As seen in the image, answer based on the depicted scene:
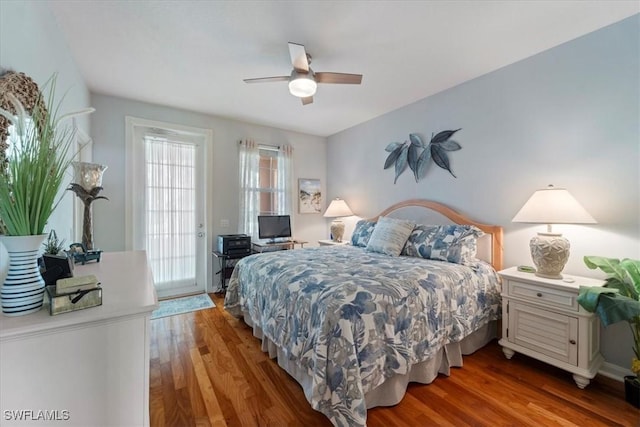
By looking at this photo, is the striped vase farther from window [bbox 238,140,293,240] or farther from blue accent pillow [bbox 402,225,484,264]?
window [bbox 238,140,293,240]

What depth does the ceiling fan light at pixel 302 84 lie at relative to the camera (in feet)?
7.10

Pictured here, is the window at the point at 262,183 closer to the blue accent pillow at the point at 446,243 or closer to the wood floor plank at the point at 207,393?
the wood floor plank at the point at 207,393

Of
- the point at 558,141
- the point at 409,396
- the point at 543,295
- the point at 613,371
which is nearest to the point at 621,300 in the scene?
the point at 543,295

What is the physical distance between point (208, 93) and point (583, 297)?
3.95 meters

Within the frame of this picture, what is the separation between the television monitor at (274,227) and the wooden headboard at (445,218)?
4.56 ft

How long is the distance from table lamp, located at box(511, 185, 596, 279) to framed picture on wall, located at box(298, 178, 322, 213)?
131 inches

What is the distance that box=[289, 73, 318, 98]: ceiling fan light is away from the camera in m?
2.16

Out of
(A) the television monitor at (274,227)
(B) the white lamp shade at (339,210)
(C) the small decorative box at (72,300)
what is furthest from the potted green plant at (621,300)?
(A) the television monitor at (274,227)

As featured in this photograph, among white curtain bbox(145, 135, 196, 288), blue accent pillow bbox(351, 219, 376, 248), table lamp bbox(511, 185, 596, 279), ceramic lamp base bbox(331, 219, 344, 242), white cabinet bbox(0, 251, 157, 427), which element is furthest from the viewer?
ceramic lamp base bbox(331, 219, 344, 242)

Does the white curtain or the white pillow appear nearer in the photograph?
the white pillow

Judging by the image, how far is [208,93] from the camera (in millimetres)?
3129

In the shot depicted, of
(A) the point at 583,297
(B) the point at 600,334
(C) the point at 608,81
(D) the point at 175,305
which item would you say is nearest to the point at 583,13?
(C) the point at 608,81

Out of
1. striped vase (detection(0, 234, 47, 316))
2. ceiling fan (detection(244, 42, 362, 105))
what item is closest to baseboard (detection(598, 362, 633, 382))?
ceiling fan (detection(244, 42, 362, 105))

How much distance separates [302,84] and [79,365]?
218 centimetres
